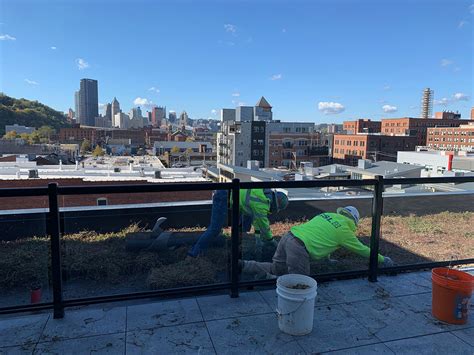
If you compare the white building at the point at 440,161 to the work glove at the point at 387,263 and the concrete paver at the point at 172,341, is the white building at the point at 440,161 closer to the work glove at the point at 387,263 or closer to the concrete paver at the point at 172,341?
the work glove at the point at 387,263

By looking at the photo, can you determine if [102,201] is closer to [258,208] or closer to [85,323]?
[258,208]

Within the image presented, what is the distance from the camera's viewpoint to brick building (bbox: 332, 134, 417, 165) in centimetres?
9087

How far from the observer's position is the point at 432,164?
4675 centimetres

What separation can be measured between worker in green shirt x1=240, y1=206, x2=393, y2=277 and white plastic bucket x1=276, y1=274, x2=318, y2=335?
33.6 inches

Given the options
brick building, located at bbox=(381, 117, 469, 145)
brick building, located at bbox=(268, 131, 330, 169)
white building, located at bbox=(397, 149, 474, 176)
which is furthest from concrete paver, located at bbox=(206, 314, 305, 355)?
brick building, located at bbox=(381, 117, 469, 145)

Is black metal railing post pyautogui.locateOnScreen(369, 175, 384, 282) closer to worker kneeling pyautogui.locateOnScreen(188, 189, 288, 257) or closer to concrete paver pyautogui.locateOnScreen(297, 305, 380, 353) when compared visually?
concrete paver pyautogui.locateOnScreen(297, 305, 380, 353)

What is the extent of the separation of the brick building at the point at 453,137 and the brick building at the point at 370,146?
7357mm

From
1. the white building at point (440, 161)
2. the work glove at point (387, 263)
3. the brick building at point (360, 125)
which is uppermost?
the brick building at point (360, 125)

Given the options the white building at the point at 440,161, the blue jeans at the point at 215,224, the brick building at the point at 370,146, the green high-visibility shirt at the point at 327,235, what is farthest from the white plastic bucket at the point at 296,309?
the brick building at the point at 370,146

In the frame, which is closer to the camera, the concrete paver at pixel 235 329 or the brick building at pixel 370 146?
the concrete paver at pixel 235 329

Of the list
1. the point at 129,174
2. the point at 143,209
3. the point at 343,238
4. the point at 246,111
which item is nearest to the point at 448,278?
the point at 343,238

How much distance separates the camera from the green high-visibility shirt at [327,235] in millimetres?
4180

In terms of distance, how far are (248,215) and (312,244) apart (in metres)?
1.06

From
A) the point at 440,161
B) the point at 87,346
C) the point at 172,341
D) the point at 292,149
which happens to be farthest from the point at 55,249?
the point at 292,149
